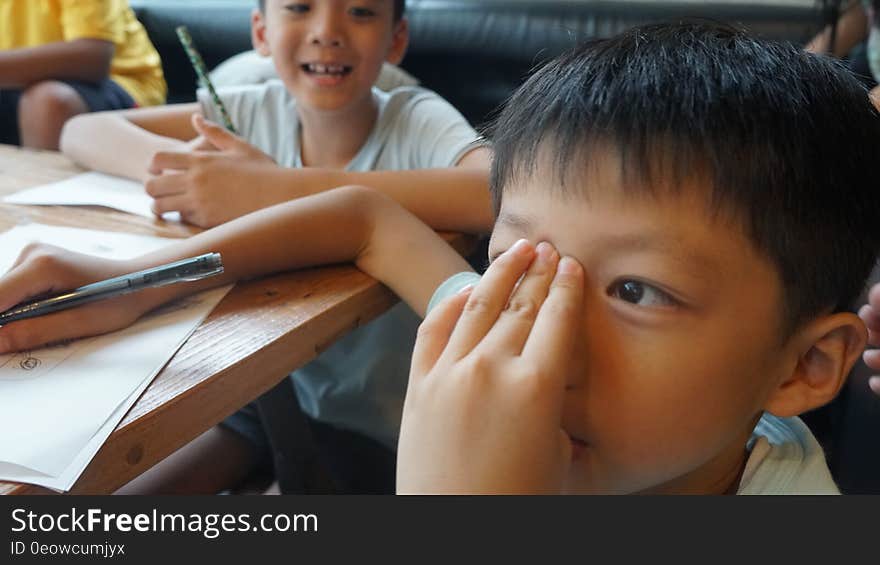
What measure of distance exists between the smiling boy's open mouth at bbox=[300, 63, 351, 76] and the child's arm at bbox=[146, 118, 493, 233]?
0.29 metres

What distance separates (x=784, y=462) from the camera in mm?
686

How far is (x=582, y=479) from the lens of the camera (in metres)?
0.63

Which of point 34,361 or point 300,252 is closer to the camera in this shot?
point 34,361

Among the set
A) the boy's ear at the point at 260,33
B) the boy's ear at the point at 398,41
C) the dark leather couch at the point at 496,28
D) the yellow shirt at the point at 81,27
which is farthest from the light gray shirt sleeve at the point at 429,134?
the yellow shirt at the point at 81,27

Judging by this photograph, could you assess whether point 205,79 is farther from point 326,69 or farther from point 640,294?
point 640,294

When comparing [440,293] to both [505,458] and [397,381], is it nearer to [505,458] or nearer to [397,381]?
[505,458]

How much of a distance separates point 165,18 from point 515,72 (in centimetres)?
118

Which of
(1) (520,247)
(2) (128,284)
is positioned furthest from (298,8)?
(1) (520,247)

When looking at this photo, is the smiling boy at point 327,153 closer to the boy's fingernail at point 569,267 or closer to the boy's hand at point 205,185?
the boy's hand at point 205,185

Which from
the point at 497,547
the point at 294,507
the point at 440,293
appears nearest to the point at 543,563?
the point at 497,547

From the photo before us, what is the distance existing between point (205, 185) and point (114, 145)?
28 cm

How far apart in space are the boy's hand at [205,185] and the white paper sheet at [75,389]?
195mm

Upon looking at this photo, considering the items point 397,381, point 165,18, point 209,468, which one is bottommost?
point 209,468

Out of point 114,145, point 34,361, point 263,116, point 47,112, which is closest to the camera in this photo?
point 34,361
